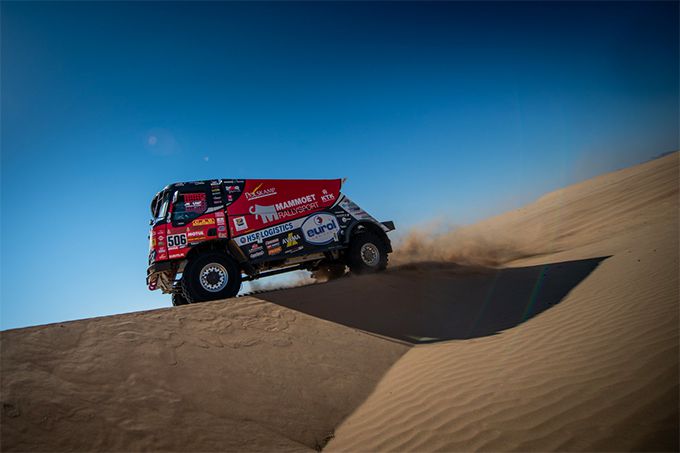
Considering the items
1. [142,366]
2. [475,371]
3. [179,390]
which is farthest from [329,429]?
[142,366]

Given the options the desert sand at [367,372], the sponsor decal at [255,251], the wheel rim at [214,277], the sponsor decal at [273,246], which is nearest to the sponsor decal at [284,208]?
the sponsor decal at [273,246]

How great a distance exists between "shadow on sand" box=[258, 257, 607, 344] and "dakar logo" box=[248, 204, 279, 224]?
188 centimetres

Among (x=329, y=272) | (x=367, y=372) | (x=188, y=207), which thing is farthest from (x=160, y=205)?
(x=367, y=372)

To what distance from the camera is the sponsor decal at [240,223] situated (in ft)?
26.2

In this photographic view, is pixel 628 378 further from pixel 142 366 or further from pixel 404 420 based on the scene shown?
pixel 142 366

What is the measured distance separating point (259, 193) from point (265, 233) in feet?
3.35

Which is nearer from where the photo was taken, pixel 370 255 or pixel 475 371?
pixel 475 371

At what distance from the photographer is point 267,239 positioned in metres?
8.39

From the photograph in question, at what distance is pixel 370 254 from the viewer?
10008 millimetres

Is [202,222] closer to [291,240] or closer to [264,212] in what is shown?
[264,212]

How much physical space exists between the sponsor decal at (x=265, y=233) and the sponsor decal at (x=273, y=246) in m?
0.15

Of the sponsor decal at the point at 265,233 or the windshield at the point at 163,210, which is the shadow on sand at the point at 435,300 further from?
the windshield at the point at 163,210

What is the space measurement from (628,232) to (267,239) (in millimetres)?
11719

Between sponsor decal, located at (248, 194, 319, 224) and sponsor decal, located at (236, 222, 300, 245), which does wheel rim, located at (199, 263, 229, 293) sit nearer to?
sponsor decal, located at (236, 222, 300, 245)
